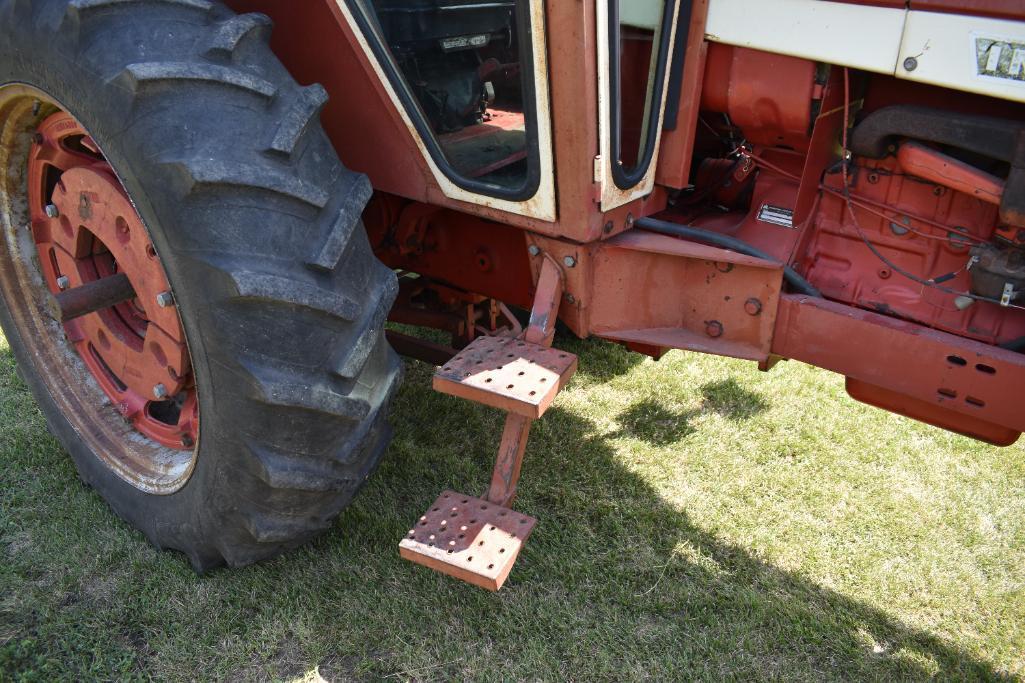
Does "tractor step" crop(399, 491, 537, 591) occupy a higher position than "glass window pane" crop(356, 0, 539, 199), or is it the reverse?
"glass window pane" crop(356, 0, 539, 199)

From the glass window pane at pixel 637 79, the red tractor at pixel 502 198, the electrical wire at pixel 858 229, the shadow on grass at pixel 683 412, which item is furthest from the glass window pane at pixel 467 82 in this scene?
the shadow on grass at pixel 683 412

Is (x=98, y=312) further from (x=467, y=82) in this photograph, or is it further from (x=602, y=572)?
(x=602, y=572)

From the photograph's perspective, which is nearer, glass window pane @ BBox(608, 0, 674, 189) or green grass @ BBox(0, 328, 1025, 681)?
glass window pane @ BBox(608, 0, 674, 189)

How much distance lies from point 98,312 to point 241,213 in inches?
37.6

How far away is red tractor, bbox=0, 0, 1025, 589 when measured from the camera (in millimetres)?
1756

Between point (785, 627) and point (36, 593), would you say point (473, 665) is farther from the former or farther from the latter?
point (36, 593)

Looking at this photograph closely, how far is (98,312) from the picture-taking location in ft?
8.02

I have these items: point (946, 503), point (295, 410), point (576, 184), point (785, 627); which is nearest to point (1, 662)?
point (295, 410)

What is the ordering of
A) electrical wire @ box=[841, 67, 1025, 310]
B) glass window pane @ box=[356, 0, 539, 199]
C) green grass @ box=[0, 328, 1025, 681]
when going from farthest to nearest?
green grass @ box=[0, 328, 1025, 681], glass window pane @ box=[356, 0, 539, 199], electrical wire @ box=[841, 67, 1025, 310]

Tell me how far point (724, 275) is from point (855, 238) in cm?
33

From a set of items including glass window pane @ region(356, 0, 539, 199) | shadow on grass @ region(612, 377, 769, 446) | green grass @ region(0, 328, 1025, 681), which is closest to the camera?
glass window pane @ region(356, 0, 539, 199)

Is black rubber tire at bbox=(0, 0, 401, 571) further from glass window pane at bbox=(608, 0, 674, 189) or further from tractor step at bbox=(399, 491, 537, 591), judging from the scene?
glass window pane at bbox=(608, 0, 674, 189)

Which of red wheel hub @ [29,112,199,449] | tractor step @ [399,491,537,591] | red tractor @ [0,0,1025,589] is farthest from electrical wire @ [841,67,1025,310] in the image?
red wheel hub @ [29,112,199,449]

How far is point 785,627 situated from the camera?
7.27ft
